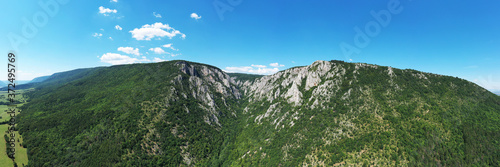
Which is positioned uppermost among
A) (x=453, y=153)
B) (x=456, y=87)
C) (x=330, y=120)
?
(x=456, y=87)

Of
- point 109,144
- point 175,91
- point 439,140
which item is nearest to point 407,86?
point 439,140

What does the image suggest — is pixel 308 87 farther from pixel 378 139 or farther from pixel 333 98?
pixel 378 139

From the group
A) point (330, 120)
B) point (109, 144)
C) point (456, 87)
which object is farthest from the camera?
point (456, 87)

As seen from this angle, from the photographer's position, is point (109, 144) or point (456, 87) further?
point (456, 87)

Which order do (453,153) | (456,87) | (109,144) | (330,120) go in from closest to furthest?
(453,153), (109,144), (330,120), (456,87)

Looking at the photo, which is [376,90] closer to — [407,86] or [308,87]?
[407,86]

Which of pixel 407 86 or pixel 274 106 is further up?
pixel 407 86
